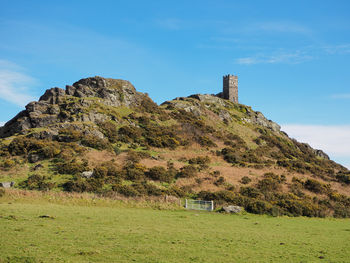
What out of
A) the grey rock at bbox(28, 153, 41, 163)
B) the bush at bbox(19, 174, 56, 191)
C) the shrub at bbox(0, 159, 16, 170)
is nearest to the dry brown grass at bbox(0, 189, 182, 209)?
the bush at bbox(19, 174, 56, 191)

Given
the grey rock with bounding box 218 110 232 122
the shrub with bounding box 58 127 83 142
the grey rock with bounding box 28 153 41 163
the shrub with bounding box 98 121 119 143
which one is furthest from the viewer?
the grey rock with bounding box 218 110 232 122

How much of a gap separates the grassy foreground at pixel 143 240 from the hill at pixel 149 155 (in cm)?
1102

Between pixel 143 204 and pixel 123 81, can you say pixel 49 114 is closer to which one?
pixel 123 81

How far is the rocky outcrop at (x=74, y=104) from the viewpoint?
5291cm

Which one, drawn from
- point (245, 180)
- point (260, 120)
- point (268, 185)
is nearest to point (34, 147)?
point (245, 180)

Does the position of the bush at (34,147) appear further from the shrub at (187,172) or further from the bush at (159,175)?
the shrub at (187,172)

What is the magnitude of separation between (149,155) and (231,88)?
202 ft

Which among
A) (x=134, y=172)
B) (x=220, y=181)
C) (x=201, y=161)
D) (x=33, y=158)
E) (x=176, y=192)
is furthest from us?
(x=201, y=161)

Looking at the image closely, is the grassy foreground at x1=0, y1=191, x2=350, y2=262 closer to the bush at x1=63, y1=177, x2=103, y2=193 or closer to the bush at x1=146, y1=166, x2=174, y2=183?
the bush at x1=63, y1=177, x2=103, y2=193

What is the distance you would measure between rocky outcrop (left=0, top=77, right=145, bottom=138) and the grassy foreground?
106 ft

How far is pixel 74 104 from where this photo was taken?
187ft

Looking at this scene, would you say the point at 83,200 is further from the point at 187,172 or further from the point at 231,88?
the point at 231,88

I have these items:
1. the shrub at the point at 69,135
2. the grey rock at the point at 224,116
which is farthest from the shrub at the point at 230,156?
the shrub at the point at 69,135

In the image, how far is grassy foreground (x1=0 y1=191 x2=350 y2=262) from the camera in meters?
11.4
